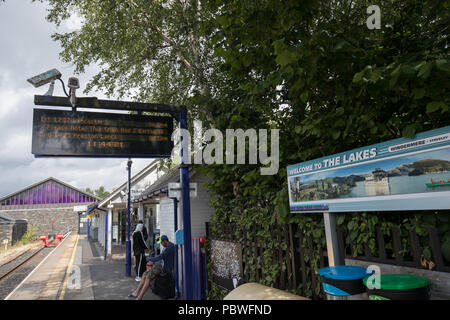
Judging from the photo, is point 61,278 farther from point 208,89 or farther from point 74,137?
point 208,89

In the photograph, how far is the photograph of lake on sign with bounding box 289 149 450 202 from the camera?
8.01ft

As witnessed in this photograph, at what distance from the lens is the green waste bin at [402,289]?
7.37ft

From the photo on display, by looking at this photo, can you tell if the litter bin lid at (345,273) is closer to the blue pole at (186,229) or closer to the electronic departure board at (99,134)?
Result: the blue pole at (186,229)

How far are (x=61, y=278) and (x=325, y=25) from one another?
12.6m

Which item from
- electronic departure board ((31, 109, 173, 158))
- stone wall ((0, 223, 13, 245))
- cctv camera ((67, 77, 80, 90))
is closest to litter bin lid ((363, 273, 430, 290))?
electronic departure board ((31, 109, 173, 158))

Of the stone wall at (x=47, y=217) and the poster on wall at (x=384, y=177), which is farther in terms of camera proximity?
the stone wall at (x=47, y=217)

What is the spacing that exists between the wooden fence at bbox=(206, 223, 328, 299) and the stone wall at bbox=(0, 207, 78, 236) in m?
58.1

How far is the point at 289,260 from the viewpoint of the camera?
436 centimetres

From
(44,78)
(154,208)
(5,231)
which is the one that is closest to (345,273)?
(44,78)

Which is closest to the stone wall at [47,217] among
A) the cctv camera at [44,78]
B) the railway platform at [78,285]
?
the railway platform at [78,285]

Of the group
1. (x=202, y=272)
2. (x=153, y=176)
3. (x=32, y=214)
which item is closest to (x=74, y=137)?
(x=202, y=272)

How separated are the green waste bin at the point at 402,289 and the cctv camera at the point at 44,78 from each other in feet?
18.7

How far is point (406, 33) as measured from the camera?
3533mm

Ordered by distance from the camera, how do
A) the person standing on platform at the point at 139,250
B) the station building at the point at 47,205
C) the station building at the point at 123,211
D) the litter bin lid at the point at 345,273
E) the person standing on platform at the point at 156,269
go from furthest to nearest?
the station building at the point at 47,205, the station building at the point at 123,211, the person standing on platform at the point at 139,250, the person standing on platform at the point at 156,269, the litter bin lid at the point at 345,273
